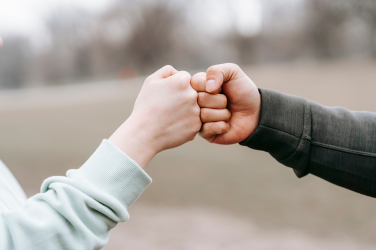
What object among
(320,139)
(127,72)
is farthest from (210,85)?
(127,72)

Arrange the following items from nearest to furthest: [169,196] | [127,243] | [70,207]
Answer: [70,207], [127,243], [169,196]

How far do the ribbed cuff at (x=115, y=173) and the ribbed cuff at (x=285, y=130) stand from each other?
2.67 feet

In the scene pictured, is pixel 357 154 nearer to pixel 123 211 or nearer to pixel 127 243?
pixel 123 211

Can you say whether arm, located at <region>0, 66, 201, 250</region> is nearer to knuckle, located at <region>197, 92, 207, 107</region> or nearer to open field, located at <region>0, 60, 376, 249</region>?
knuckle, located at <region>197, 92, 207, 107</region>

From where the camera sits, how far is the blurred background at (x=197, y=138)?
3613 mm

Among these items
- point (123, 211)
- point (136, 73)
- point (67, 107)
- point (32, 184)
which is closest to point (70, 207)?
point (123, 211)

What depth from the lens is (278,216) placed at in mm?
3912

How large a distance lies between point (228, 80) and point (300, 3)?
23.7m

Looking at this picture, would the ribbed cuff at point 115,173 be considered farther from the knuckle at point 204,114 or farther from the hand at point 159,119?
the knuckle at point 204,114

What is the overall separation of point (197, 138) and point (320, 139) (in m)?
6.47

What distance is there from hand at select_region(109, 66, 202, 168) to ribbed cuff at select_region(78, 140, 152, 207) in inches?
2.7

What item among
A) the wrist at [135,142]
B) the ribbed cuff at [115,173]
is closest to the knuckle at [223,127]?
the wrist at [135,142]

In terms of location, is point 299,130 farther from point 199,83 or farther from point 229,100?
point 199,83

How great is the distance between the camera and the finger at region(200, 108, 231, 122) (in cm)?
159
